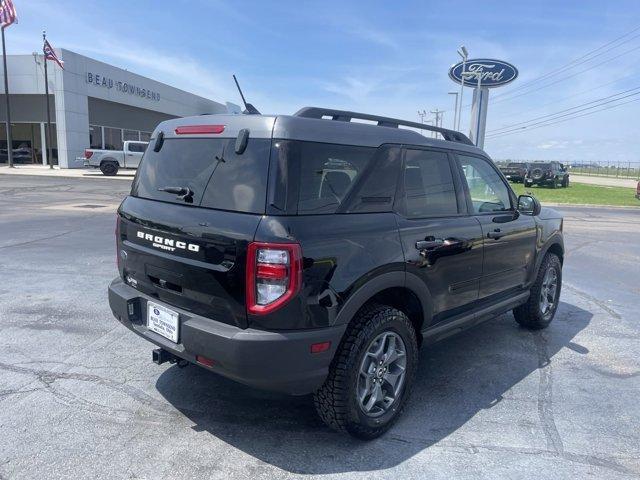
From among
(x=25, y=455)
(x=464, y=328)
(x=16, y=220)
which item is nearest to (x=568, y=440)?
(x=464, y=328)

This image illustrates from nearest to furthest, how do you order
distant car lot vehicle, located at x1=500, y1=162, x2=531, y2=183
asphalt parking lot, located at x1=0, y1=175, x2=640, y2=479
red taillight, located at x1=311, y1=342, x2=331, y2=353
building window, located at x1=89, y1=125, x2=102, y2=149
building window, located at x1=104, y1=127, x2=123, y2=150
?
red taillight, located at x1=311, y1=342, x2=331, y2=353
asphalt parking lot, located at x1=0, y1=175, x2=640, y2=479
distant car lot vehicle, located at x1=500, y1=162, x2=531, y2=183
building window, located at x1=89, y1=125, x2=102, y2=149
building window, located at x1=104, y1=127, x2=123, y2=150

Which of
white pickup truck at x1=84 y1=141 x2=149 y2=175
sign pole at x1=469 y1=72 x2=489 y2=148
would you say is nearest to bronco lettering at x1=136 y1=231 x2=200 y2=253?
white pickup truck at x1=84 y1=141 x2=149 y2=175

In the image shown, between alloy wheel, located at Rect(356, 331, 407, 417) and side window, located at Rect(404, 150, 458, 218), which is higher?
side window, located at Rect(404, 150, 458, 218)

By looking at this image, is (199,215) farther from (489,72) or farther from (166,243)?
(489,72)

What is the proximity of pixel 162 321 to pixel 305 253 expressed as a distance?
3.61ft

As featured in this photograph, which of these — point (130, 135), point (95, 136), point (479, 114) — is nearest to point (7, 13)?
point (95, 136)

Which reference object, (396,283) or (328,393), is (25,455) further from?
(396,283)

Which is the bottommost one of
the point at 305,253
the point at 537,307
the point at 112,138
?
the point at 537,307

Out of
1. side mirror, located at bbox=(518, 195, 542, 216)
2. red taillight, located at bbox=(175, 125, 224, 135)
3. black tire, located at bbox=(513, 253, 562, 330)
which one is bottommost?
black tire, located at bbox=(513, 253, 562, 330)

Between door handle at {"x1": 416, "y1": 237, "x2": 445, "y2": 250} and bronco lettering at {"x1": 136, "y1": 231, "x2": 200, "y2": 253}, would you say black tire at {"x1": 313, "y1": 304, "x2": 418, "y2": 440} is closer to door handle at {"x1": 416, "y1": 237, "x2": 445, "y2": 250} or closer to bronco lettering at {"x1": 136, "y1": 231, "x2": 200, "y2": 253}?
door handle at {"x1": 416, "y1": 237, "x2": 445, "y2": 250}

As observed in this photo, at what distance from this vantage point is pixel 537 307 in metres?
5.06

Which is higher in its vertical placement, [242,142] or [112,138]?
[112,138]

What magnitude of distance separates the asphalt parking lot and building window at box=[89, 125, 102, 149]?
31.2m

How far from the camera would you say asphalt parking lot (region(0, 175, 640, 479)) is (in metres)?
2.84
